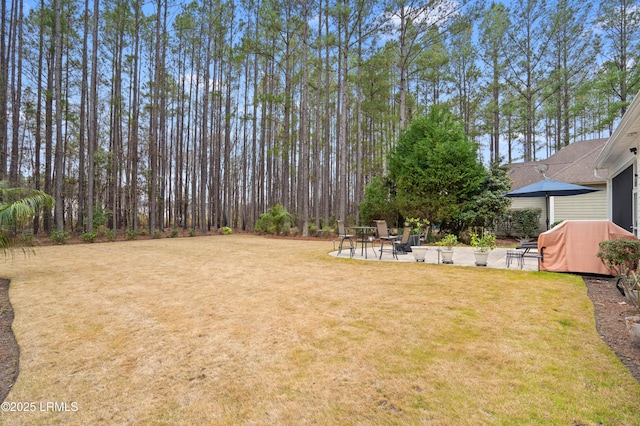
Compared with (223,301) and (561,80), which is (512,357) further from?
(561,80)

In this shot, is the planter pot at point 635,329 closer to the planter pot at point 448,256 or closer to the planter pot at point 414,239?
the planter pot at point 448,256

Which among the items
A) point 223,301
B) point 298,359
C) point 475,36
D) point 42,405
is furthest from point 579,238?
point 475,36

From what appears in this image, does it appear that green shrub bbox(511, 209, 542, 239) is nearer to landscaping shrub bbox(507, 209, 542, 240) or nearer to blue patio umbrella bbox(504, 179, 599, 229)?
landscaping shrub bbox(507, 209, 542, 240)

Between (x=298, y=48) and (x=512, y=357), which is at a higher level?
(x=298, y=48)

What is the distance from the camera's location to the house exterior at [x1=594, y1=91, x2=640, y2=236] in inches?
191

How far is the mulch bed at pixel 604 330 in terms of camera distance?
2213 millimetres

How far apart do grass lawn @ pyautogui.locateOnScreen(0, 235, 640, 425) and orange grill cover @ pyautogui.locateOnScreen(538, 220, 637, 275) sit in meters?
1.11

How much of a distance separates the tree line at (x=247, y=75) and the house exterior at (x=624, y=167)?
28.7ft

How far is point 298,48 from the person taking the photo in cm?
1789

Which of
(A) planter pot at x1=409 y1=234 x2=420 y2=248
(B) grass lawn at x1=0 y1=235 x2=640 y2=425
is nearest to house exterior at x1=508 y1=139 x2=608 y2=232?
(A) planter pot at x1=409 y1=234 x2=420 y2=248

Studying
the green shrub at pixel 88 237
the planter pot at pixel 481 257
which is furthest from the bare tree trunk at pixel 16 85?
the planter pot at pixel 481 257

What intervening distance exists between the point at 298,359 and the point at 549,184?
8.50 m

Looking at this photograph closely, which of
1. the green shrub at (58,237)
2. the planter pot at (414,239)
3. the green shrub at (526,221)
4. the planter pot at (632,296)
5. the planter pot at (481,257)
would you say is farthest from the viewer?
the green shrub at (526,221)

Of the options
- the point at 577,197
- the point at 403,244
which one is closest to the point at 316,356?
the point at 403,244
